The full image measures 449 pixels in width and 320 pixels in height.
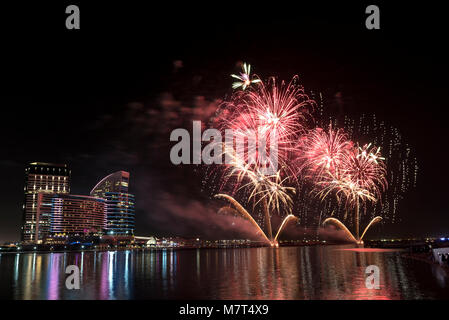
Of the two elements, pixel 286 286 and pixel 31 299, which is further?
pixel 286 286

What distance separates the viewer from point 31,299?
898 inches

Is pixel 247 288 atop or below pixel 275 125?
below

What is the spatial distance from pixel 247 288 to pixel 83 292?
1110 centimetres
